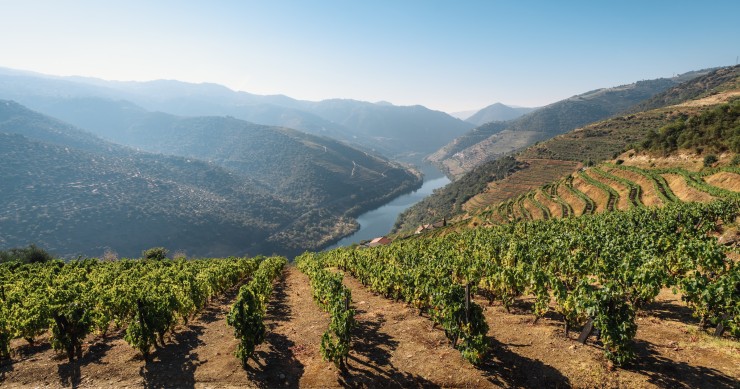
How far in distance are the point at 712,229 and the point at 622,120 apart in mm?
164838

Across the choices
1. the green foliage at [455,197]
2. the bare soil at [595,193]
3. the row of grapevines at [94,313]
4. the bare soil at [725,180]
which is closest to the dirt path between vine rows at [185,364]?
the row of grapevines at [94,313]

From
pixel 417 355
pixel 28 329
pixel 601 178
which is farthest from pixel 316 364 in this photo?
pixel 601 178

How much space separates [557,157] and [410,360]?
151 meters

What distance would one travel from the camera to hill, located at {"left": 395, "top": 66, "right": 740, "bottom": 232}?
12619 cm

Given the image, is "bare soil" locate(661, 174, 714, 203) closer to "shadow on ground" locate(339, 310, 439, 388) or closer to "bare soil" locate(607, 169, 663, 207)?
"bare soil" locate(607, 169, 663, 207)

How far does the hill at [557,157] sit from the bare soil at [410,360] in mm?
101480

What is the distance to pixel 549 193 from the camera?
289ft

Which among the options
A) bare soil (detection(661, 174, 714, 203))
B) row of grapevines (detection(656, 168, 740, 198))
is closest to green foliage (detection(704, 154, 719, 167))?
row of grapevines (detection(656, 168, 740, 198))

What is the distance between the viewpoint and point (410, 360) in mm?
14828

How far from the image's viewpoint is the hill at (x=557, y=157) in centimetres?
12619

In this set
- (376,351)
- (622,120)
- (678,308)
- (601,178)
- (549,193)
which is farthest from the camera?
(622,120)

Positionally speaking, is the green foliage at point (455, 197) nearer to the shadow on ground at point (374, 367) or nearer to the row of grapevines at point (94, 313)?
the shadow on ground at point (374, 367)

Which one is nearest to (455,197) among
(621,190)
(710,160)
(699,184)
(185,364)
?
(621,190)

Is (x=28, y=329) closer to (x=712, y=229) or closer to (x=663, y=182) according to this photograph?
(x=712, y=229)
